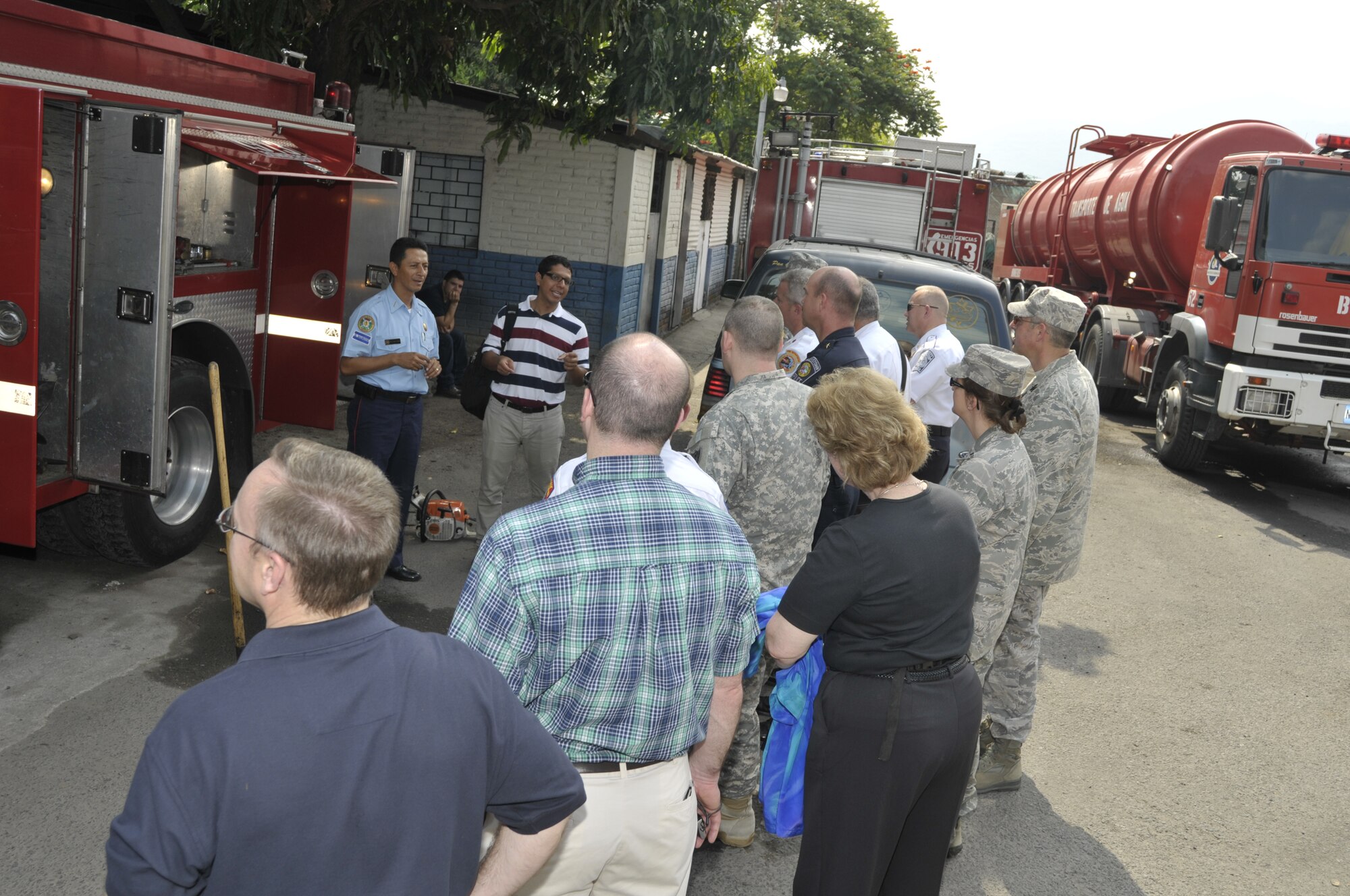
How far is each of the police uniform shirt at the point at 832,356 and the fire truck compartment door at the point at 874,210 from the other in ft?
37.4

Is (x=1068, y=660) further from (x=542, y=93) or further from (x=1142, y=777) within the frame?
(x=542, y=93)

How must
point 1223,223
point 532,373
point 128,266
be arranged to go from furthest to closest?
1. point 1223,223
2. point 532,373
3. point 128,266

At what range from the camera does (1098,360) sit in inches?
546

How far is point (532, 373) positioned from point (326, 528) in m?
4.77

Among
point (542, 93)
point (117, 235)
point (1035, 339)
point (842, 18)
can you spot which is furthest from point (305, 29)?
point (842, 18)

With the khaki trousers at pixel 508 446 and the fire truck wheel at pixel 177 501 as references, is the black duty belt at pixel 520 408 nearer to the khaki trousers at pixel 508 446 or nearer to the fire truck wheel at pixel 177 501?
the khaki trousers at pixel 508 446

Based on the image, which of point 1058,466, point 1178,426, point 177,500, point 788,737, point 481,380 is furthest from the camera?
point 1178,426

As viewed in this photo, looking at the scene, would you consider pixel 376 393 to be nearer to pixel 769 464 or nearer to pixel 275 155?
pixel 275 155

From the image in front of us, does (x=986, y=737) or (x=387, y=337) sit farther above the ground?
(x=387, y=337)

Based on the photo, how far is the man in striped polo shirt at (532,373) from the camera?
642cm

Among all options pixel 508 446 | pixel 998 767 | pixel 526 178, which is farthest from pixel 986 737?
pixel 526 178

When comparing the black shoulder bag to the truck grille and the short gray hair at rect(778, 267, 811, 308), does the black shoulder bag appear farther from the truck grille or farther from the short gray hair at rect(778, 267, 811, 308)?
the truck grille

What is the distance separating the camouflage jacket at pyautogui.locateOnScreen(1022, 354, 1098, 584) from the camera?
14.9 feet

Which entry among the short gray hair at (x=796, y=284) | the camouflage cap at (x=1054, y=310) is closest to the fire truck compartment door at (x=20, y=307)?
the short gray hair at (x=796, y=284)
